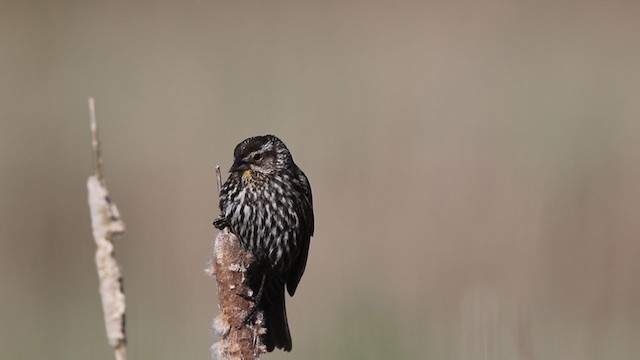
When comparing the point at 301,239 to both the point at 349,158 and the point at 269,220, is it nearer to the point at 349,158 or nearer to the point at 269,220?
the point at 269,220

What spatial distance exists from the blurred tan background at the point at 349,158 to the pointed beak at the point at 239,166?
0.55 m

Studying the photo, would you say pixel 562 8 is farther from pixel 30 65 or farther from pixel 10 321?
pixel 10 321

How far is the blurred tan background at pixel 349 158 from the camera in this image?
4.78m

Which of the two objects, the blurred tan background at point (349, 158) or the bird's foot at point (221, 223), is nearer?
the bird's foot at point (221, 223)

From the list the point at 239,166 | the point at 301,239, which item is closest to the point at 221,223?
the point at 239,166

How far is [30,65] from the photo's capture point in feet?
21.2

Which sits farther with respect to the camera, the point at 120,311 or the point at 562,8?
the point at 562,8

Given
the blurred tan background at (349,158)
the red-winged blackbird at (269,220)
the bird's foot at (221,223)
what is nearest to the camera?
the bird's foot at (221,223)

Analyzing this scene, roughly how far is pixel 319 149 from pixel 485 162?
2.61 ft

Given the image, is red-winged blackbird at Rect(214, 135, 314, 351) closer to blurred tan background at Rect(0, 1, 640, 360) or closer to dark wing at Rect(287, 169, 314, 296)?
dark wing at Rect(287, 169, 314, 296)

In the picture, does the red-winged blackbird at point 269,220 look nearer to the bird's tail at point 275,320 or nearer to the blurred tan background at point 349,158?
the bird's tail at point 275,320

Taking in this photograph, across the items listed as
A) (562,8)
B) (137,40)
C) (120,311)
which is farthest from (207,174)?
(120,311)

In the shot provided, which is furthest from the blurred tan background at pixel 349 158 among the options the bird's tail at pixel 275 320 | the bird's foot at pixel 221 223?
the bird's foot at pixel 221 223

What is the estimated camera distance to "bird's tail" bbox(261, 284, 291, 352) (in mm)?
3879
